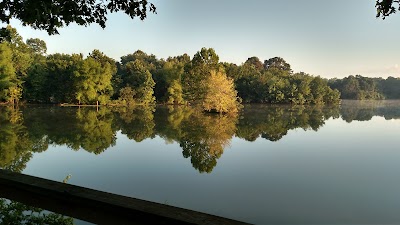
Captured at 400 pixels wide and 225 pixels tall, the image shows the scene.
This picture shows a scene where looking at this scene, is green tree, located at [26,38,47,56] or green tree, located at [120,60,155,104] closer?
green tree, located at [120,60,155,104]

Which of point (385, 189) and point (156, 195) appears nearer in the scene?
point (156, 195)

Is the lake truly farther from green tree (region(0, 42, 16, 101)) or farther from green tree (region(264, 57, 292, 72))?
green tree (region(264, 57, 292, 72))

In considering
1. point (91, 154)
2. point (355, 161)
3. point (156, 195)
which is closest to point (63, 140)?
point (91, 154)

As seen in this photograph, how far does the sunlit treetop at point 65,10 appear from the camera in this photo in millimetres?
6152

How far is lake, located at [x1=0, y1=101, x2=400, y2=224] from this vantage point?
1006 centimetres

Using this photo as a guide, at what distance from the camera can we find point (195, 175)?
13.9 meters

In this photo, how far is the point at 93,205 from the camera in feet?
6.76

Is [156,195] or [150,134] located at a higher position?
[150,134]

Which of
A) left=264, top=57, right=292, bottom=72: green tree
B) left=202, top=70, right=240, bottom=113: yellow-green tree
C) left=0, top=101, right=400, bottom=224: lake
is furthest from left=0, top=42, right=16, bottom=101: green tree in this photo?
left=264, top=57, right=292, bottom=72: green tree

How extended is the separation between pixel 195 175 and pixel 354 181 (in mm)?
7116

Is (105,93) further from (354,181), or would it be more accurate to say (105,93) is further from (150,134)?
(354,181)

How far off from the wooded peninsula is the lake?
80.3 ft

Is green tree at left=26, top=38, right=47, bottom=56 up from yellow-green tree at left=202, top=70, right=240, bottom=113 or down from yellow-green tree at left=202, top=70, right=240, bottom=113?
up

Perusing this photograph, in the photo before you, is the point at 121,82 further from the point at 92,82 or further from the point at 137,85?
the point at 92,82
